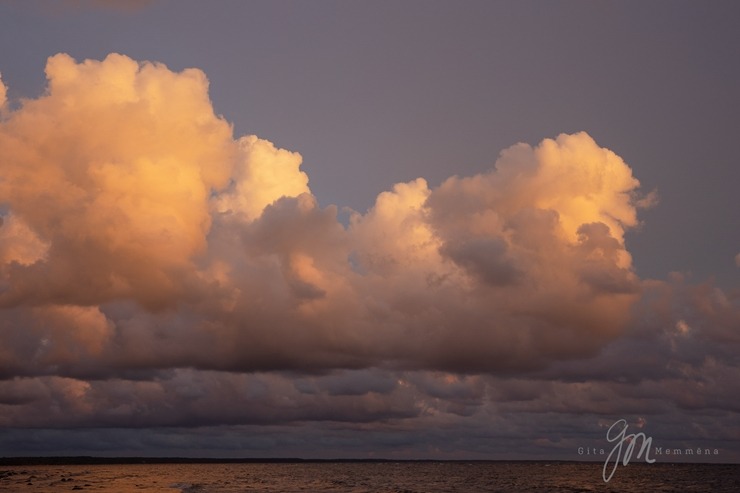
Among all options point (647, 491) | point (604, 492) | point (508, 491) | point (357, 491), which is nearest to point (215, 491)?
point (357, 491)

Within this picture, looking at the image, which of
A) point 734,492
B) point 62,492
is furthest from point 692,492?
point 62,492

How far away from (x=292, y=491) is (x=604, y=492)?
2507 inches

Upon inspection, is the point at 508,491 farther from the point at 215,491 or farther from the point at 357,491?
the point at 215,491

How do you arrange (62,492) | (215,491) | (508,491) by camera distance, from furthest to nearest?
(508,491), (215,491), (62,492)

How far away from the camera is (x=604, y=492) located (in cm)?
15850

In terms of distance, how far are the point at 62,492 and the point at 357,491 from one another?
182 ft

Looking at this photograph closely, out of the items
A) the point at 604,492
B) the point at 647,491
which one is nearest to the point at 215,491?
the point at 604,492

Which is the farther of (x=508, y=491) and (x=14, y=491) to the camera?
(x=508, y=491)

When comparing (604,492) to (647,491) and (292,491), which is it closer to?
(647,491)

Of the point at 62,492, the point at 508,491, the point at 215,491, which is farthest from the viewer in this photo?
the point at 508,491

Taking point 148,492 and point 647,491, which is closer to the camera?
point 148,492

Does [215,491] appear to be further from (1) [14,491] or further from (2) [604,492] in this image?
Result: (2) [604,492]

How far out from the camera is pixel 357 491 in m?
156

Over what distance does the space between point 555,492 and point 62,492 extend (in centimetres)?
9594
